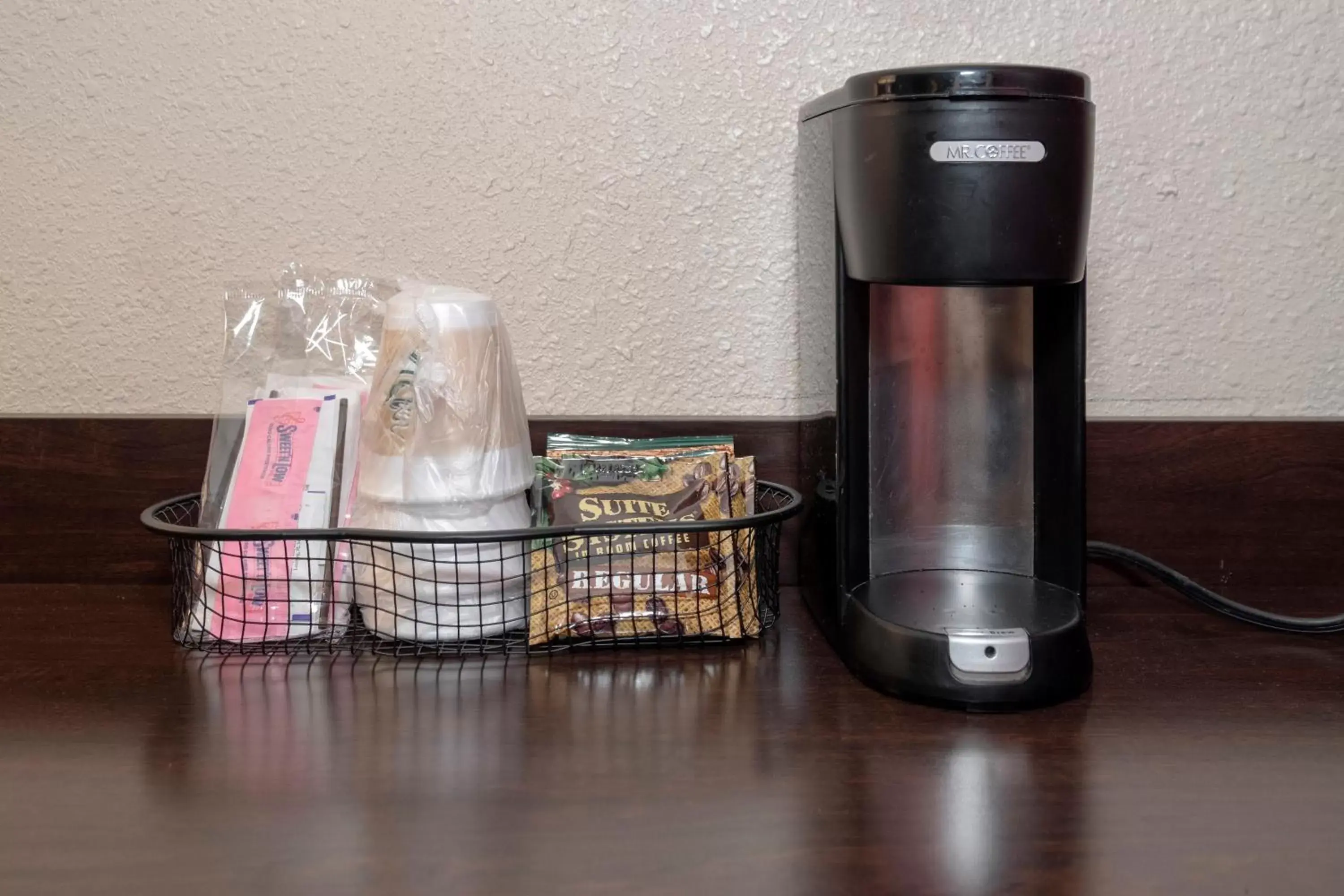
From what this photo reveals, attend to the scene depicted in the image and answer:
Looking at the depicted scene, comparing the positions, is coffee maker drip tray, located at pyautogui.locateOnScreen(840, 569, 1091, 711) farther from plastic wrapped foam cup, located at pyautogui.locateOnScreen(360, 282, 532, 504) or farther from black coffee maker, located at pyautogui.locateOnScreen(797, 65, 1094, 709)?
plastic wrapped foam cup, located at pyautogui.locateOnScreen(360, 282, 532, 504)

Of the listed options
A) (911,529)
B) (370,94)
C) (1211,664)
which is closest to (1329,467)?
(1211,664)

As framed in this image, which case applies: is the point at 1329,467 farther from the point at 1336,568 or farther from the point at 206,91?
the point at 206,91

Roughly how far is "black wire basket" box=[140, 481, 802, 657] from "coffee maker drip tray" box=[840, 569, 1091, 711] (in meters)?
0.10

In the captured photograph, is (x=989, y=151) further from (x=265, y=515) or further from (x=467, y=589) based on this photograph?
(x=265, y=515)

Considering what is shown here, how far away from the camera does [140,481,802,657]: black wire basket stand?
0.77 m

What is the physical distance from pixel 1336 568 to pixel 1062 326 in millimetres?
355

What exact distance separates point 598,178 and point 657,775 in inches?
19.5

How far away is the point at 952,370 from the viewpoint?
799 mm

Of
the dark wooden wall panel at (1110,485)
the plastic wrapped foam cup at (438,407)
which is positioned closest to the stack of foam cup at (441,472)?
the plastic wrapped foam cup at (438,407)

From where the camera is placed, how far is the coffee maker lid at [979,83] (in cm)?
64

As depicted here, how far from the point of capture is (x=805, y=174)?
82 centimetres

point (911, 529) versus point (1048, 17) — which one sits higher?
point (1048, 17)

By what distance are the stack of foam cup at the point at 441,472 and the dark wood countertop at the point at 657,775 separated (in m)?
0.04

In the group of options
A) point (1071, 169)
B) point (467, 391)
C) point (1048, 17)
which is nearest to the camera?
point (1071, 169)
